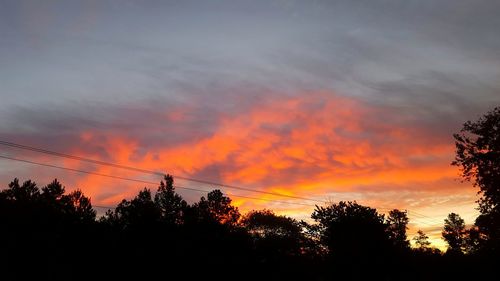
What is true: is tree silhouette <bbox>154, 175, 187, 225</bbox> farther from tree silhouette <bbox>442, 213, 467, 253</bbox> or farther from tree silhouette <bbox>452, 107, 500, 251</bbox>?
tree silhouette <bbox>442, 213, 467, 253</bbox>

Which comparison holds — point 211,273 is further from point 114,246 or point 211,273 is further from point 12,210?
point 12,210

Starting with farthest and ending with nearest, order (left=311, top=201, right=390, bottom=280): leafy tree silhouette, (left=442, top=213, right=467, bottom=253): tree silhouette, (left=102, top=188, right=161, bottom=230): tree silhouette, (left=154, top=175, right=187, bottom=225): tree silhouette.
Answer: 1. (left=442, top=213, right=467, bottom=253): tree silhouette
2. (left=154, top=175, right=187, bottom=225): tree silhouette
3. (left=102, top=188, right=161, bottom=230): tree silhouette
4. (left=311, top=201, right=390, bottom=280): leafy tree silhouette

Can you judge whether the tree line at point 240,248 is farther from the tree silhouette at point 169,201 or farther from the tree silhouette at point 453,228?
the tree silhouette at point 453,228

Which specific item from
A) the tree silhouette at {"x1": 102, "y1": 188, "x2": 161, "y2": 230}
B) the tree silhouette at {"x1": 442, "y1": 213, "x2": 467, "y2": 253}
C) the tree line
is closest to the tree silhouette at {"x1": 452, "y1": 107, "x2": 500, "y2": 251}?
the tree line

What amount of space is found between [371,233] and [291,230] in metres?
71.4

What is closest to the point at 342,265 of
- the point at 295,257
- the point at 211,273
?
the point at 211,273

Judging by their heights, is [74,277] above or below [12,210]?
below

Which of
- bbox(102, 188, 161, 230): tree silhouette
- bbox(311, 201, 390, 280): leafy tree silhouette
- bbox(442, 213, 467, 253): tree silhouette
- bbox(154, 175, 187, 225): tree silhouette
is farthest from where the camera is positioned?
bbox(442, 213, 467, 253): tree silhouette

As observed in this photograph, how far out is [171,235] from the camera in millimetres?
52031

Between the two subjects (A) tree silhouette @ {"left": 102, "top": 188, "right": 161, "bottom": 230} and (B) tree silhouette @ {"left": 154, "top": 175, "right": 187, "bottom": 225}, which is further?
(B) tree silhouette @ {"left": 154, "top": 175, "right": 187, "bottom": 225}

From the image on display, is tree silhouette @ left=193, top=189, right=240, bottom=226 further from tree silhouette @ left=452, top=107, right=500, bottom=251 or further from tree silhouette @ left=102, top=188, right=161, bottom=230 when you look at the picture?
tree silhouette @ left=452, top=107, right=500, bottom=251

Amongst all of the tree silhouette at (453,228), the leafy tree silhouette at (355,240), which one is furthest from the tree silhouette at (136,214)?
the tree silhouette at (453,228)

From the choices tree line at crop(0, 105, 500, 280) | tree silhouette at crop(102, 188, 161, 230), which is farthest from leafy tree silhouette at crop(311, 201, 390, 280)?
tree silhouette at crop(102, 188, 161, 230)

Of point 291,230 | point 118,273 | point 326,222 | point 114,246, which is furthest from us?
point 291,230
